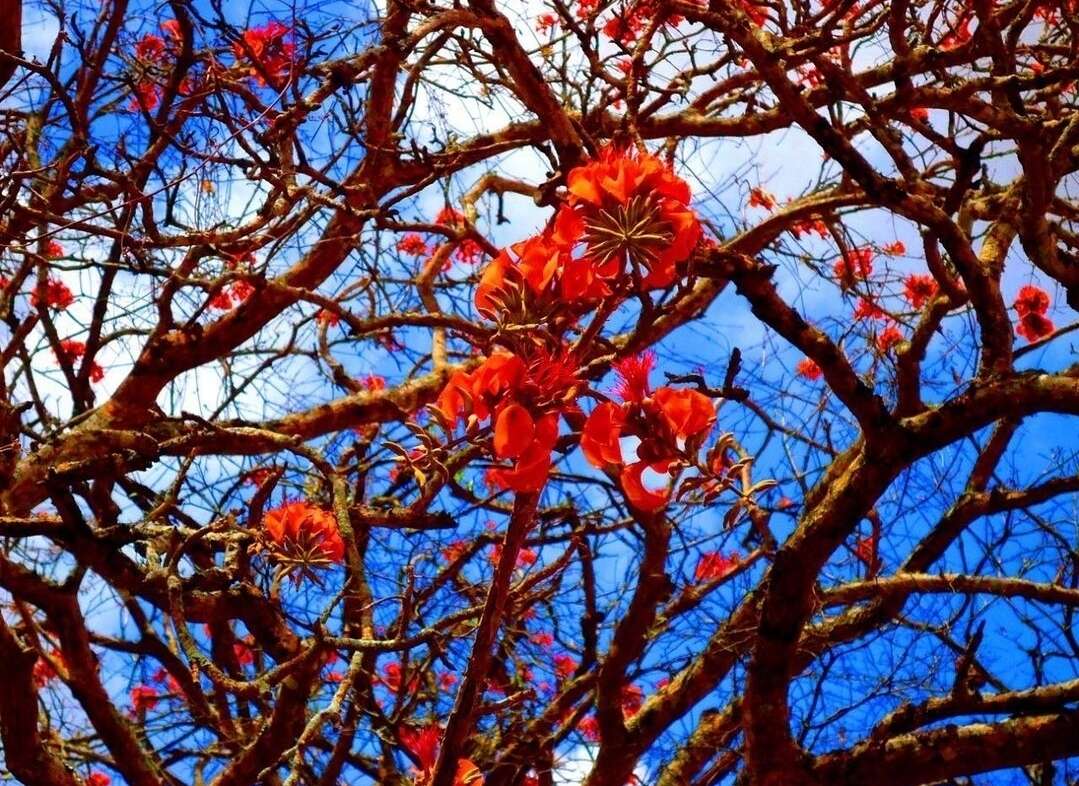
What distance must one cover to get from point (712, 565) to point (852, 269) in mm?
1499

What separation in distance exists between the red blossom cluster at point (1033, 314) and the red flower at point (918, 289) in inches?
16.7

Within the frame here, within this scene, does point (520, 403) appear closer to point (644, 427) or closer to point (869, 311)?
point (644, 427)

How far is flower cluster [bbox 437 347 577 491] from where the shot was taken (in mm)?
1677

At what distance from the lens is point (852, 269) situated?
16.5ft

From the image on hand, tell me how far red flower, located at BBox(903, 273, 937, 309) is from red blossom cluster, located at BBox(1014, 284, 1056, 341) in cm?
42

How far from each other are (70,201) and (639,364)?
107 inches

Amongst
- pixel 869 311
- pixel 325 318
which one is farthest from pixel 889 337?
pixel 325 318

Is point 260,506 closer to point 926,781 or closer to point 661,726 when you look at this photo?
point 661,726

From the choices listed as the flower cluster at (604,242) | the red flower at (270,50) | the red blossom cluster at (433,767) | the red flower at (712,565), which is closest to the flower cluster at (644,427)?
the flower cluster at (604,242)

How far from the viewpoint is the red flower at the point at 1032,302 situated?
5.29 meters

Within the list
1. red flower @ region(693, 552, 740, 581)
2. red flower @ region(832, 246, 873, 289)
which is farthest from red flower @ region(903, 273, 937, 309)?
red flower @ region(693, 552, 740, 581)

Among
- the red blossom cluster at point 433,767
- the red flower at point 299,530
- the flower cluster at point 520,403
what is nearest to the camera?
the flower cluster at point 520,403

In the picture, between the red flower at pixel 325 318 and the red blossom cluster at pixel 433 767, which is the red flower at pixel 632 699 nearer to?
the red flower at pixel 325 318

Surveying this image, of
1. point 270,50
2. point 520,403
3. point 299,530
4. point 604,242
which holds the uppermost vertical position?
point 270,50
